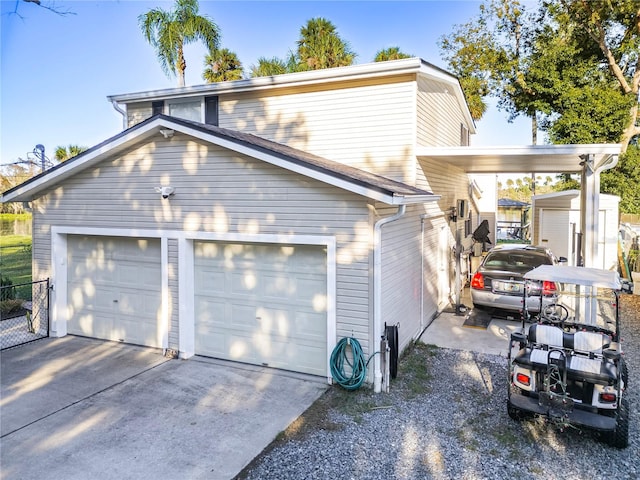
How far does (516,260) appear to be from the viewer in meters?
9.56

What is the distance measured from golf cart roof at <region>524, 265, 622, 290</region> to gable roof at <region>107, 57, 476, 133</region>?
4.24 meters

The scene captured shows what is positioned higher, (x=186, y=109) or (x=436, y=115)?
(x=186, y=109)

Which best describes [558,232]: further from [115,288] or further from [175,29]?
[175,29]

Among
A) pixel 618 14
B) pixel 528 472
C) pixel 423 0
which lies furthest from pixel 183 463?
pixel 618 14

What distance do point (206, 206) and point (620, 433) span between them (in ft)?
20.5

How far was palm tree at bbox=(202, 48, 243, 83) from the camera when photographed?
23094 millimetres

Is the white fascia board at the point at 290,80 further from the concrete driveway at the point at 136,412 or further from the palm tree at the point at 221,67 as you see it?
the palm tree at the point at 221,67

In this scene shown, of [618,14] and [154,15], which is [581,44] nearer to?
[618,14]

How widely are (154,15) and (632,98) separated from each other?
21915 mm

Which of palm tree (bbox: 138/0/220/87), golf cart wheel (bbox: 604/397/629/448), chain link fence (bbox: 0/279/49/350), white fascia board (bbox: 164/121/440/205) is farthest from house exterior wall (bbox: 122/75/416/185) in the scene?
palm tree (bbox: 138/0/220/87)

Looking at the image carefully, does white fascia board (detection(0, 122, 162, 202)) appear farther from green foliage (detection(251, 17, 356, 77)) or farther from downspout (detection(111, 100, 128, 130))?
green foliage (detection(251, 17, 356, 77))

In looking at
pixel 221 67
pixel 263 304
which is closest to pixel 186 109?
pixel 263 304

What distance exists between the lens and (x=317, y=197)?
6.39m

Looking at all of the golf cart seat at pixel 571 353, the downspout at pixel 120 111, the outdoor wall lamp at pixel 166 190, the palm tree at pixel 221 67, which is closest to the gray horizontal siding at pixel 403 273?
the golf cart seat at pixel 571 353
